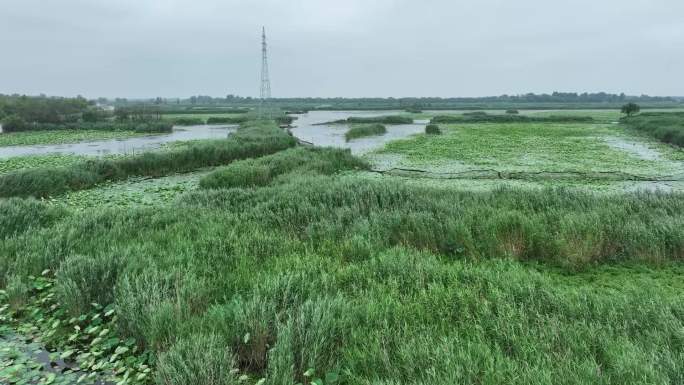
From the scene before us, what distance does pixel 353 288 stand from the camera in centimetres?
464

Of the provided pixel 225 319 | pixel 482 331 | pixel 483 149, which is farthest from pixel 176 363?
pixel 483 149

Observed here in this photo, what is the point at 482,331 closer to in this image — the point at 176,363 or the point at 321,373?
the point at 321,373

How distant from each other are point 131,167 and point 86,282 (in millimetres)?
13725

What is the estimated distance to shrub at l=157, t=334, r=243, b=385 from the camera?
2.96 meters

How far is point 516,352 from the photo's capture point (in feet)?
10.5

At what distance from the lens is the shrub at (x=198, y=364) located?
9.70 ft

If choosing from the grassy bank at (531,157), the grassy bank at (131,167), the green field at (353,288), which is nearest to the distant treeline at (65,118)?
the grassy bank at (131,167)

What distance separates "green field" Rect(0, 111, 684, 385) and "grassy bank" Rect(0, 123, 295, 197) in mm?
6023

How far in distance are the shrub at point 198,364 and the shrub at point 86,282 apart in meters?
2.11

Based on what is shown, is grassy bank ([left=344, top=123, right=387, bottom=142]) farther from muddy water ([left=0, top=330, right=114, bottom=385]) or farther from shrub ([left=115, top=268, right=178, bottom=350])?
muddy water ([left=0, top=330, right=114, bottom=385])

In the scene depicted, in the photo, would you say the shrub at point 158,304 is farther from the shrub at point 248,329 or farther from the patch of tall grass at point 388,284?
the shrub at point 248,329

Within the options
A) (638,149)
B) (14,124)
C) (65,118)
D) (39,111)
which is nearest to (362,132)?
(638,149)

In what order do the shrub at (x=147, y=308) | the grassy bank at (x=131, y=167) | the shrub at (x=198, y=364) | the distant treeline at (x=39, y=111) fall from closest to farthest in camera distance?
1. the shrub at (x=198, y=364)
2. the shrub at (x=147, y=308)
3. the grassy bank at (x=131, y=167)
4. the distant treeline at (x=39, y=111)

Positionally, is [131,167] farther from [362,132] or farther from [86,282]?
[362,132]
